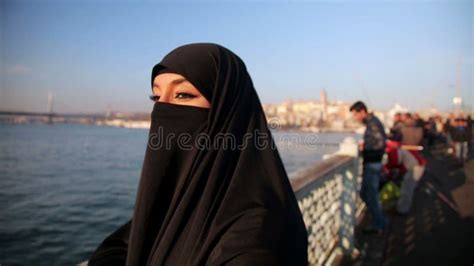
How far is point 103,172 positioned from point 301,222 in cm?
1554

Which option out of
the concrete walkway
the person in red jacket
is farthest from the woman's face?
the person in red jacket

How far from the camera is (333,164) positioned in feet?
12.6

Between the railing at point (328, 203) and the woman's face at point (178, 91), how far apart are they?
1.48 metres

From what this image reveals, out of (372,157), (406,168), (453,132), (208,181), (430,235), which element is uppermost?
(453,132)

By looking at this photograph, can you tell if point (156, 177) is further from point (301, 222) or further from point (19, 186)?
point (19, 186)

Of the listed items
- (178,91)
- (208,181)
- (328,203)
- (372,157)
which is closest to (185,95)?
(178,91)

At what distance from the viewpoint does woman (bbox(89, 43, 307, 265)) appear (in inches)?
36.1

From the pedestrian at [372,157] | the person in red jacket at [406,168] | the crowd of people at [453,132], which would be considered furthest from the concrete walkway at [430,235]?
the crowd of people at [453,132]

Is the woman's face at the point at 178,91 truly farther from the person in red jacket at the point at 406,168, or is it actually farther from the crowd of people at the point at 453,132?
the crowd of people at the point at 453,132

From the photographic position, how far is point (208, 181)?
1.07 meters

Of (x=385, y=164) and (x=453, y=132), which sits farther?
(x=453, y=132)

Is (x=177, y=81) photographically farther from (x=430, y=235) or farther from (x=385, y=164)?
(x=385, y=164)

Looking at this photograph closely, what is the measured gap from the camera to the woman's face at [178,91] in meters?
1.23

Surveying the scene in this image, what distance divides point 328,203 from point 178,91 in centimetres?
278
